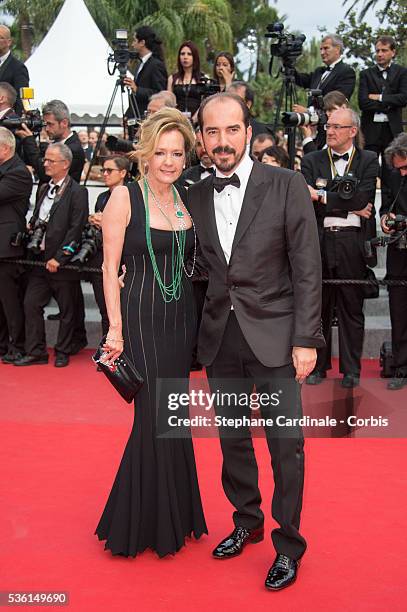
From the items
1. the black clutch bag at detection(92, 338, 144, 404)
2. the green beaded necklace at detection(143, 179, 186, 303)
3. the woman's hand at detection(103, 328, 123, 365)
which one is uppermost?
the green beaded necklace at detection(143, 179, 186, 303)

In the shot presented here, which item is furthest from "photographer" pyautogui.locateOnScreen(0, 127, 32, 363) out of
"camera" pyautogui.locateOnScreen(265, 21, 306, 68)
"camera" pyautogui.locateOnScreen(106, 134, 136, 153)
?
"camera" pyautogui.locateOnScreen(265, 21, 306, 68)

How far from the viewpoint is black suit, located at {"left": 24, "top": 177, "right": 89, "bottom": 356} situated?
7.09 meters

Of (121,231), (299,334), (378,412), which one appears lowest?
(378,412)

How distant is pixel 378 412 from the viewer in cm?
575

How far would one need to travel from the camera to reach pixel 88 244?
7086mm

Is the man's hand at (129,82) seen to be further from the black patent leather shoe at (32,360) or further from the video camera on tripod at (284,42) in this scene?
the black patent leather shoe at (32,360)

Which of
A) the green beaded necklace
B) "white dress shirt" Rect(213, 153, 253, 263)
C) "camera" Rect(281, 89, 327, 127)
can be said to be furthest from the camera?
"camera" Rect(281, 89, 327, 127)

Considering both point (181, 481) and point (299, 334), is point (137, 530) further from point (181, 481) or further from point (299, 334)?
point (299, 334)

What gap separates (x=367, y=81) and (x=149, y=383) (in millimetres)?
5295

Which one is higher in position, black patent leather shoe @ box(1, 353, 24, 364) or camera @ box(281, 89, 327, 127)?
camera @ box(281, 89, 327, 127)

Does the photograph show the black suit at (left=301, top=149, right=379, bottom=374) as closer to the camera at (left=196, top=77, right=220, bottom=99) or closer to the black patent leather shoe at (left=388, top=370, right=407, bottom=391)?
the black patent leather shoe at (left=388, top=370, right=407, bottom=391)

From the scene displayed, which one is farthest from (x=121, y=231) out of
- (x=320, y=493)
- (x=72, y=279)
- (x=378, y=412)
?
(x=72, y=279)

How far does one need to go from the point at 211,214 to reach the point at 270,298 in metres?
0.40

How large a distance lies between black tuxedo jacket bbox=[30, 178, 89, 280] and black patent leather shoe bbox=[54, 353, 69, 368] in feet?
2.08
